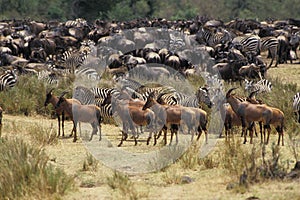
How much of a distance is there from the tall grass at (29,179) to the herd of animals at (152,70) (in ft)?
11.3

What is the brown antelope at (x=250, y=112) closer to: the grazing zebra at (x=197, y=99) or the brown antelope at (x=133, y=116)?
the brown antelope at (x=133, y=116)

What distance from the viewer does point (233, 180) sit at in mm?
8773

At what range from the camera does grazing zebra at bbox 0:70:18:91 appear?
1810 centimetres

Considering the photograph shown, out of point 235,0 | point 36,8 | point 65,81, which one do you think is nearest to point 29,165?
Result: point 65,81

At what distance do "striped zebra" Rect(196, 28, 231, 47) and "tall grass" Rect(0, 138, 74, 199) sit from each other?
21292mm

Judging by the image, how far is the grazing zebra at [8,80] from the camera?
18100 millimetres

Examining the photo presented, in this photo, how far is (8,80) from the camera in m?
18.3

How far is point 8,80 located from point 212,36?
46.7ft

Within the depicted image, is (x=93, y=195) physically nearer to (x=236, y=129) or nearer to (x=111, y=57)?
(x=236, y=129)

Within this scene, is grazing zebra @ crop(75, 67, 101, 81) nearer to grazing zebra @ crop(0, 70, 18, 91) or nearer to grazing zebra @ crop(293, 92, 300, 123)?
grazing zebra @ crop(0, 70, 18, 91)

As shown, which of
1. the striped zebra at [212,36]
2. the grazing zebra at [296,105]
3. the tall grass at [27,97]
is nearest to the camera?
the grazing zebra at [296,105]

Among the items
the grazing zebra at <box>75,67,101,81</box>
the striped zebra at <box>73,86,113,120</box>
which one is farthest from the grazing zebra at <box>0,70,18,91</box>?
the striped zebra at <box>73,86,113,120</box>

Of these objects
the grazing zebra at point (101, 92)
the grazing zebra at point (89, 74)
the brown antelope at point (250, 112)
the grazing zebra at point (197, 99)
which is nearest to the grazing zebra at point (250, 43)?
the grazing zebra at point (89, 74)

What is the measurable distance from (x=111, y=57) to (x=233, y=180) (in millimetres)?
14296
